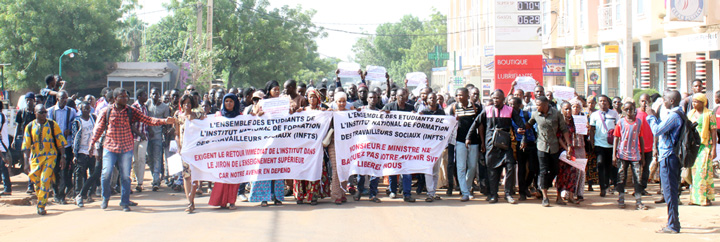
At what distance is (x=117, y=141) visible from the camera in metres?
9.45

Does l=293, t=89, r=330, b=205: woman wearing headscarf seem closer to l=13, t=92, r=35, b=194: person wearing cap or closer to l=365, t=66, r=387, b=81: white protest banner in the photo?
l=13, t=92, r=35, b=194: person wearing cap

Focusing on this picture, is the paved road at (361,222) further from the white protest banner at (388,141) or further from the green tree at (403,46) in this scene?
the green tree at (403,46)

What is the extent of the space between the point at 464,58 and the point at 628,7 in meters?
37.5

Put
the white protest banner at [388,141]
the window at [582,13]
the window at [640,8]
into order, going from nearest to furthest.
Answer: the white protest banner at [388,141] < the window at [640,8] < the window at [582,13]

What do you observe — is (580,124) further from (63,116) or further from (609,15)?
(609,15)

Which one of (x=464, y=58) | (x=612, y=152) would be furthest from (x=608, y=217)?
(x=464, y=58)

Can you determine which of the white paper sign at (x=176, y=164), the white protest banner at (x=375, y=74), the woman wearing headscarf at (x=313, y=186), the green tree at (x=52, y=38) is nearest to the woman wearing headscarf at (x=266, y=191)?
the woman wearing headscarf at (x=313, y=186)

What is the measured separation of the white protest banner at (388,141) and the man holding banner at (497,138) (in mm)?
454

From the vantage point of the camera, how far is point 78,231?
7.97 m

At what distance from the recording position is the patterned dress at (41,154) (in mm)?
9383

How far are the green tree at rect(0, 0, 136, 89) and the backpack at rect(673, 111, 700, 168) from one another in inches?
1322

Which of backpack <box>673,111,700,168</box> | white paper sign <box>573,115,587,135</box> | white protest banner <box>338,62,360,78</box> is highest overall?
white protest banner <box>338,62,360,78</box>

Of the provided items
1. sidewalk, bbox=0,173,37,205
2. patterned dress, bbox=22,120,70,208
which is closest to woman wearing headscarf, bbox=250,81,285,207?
patterned dress, bbox=22,120,70,208

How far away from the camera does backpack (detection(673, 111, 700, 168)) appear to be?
8.05 metres
